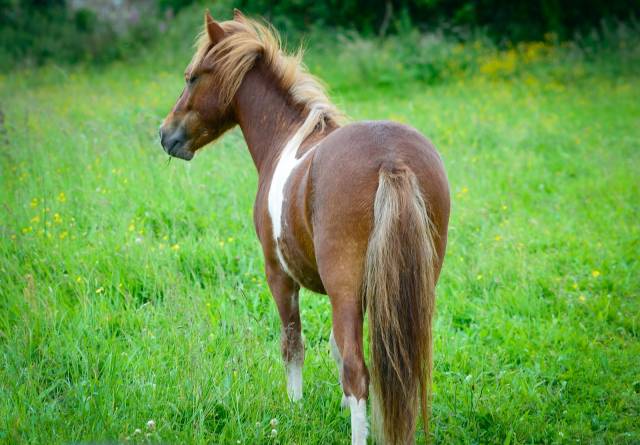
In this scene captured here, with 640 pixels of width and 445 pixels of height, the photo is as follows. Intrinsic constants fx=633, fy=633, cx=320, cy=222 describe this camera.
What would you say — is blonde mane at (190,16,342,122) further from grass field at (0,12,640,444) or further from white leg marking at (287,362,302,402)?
white leg marking at (287,362,302,402)

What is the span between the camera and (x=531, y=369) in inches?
153

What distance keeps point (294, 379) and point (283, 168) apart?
3.81ft

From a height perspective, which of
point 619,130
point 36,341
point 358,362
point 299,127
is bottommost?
point 619,130

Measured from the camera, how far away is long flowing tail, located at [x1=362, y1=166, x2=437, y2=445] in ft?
8.36

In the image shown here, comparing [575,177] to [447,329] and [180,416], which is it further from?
[180,416]

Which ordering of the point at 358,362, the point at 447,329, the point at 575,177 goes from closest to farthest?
the point at 358,362 → the point at 447,329 → the point at 575,177

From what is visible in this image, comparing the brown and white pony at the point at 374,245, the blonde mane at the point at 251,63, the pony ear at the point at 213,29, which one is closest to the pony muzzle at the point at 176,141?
the blonde mane at the point at 251,63

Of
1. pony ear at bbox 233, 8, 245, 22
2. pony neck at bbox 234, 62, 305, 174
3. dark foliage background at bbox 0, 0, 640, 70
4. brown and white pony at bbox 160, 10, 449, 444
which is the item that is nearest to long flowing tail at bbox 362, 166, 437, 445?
brown and white pony at bbox 160, 10, 449, 444

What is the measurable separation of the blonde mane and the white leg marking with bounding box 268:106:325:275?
0.17 meters

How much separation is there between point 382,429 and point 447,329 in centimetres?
162

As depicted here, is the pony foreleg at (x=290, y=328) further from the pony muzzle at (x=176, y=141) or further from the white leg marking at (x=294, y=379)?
the pony muzzle at (x=176, y=141)

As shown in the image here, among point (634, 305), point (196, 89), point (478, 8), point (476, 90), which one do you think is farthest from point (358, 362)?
point (478, 8)

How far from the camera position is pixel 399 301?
260cm

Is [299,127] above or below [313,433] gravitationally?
above
